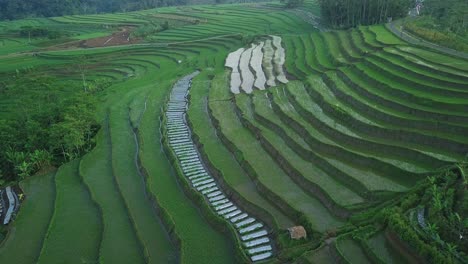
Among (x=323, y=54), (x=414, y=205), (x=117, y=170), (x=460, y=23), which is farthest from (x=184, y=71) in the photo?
(x=414, y=205)

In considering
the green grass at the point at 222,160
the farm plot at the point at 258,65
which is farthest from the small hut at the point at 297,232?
the farm plot at the point at 258,65

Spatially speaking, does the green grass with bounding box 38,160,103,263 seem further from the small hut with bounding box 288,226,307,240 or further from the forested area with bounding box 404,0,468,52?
the forested area with bounding box 404,0,468,52

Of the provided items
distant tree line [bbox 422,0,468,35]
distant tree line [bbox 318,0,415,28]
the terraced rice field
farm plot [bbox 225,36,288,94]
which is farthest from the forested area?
farm plot [bbox 225,36,288,94]

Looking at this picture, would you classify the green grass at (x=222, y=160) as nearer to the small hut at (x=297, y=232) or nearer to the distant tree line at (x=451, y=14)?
the small hut at (x=297, y=232)

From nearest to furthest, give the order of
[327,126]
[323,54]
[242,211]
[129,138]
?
1. [242,211]
2. [327,126]
3. [129,138]
4. [323,54]

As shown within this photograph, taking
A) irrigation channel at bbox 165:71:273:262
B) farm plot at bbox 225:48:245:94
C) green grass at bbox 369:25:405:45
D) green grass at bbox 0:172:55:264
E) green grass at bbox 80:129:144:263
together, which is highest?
green grass at bbox 369:25:405:45

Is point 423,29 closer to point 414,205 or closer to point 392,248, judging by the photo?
point 414,205
